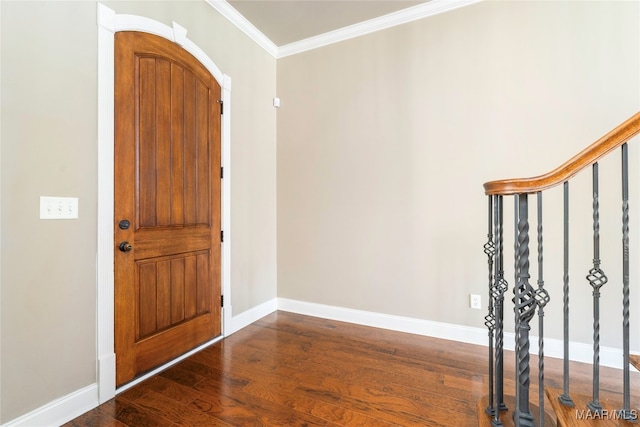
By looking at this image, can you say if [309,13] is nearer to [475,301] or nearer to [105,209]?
[105,209]

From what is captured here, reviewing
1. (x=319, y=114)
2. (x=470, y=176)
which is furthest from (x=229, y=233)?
(x=470, y=176)

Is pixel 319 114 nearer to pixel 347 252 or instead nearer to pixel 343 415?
pixel 347 252

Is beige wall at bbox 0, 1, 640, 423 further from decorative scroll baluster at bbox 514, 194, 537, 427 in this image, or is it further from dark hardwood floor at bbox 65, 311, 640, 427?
decorative scroll baluster at bbox 514, 194, 537, 427

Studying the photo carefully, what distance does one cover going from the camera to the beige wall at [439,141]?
2.19 m

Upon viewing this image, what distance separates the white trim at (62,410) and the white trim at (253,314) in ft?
3.76

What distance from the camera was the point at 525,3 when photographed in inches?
92.5

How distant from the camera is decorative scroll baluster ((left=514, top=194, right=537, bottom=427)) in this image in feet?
4.04

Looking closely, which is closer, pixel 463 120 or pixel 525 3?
pixel 525 3

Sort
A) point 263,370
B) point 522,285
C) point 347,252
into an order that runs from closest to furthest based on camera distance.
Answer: point 522,285 < point 263,370 < point 347,252

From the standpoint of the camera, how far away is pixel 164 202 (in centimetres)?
213

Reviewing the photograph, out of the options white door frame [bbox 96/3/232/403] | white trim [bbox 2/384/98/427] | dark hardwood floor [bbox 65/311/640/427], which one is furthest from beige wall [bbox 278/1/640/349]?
white trim [bbox 2/384/98/427]

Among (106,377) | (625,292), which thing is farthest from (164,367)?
(625,292)

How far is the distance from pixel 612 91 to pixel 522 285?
1.90 meters

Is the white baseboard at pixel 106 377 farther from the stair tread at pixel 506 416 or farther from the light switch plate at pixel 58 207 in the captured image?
the stair tread at pixel 506 416
